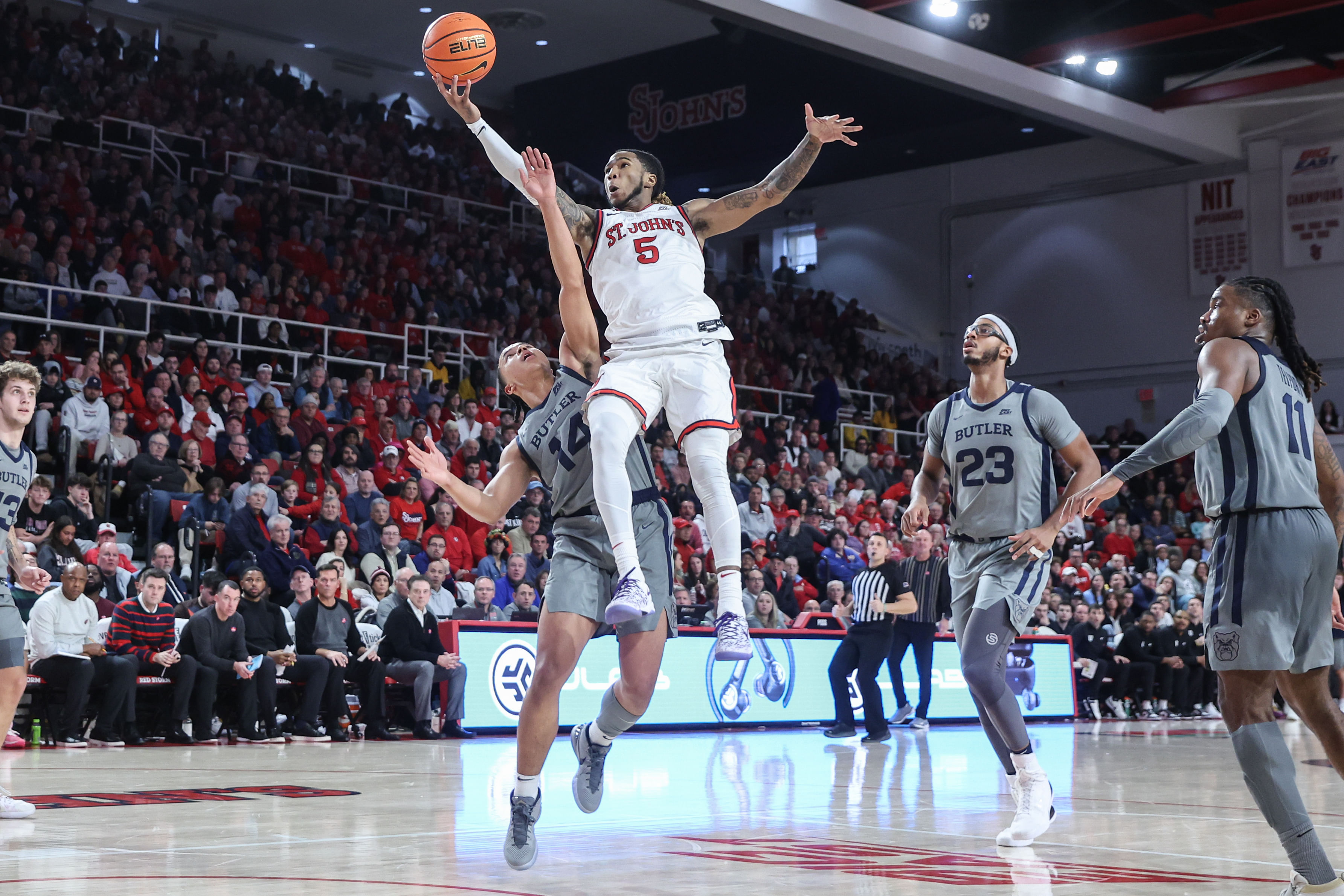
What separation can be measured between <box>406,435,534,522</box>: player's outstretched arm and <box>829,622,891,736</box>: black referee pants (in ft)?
24.0

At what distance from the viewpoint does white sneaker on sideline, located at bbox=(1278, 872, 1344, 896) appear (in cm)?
404

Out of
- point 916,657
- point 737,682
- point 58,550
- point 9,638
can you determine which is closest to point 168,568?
point 58,550

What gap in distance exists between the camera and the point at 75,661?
10.9 metres

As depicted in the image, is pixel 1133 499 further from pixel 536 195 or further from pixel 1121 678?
pixel 536 195

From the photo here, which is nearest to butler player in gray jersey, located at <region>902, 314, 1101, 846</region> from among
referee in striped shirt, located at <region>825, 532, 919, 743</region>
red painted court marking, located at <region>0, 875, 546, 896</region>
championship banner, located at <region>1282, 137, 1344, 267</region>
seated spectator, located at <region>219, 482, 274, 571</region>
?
red painted court marking, located at <region>0, 875, 546, 896</region>

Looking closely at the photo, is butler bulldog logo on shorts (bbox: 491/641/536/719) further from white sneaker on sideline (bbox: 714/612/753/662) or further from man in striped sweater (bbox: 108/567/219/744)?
white sneaker on sideline (bbox: 714/612/753/662)

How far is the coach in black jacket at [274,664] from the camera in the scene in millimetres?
11805

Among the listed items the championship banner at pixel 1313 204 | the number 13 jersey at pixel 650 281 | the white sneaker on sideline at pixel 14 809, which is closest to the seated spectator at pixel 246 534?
the white sneaker on sideline at pixel 14 809

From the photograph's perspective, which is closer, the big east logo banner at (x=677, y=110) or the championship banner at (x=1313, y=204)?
the big east logo banner at (x=677, y=110)

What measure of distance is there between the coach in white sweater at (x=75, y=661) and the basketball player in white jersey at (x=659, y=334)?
719 cm

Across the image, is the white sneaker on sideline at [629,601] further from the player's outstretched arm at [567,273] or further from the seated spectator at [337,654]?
the seated spectator at [337,654]

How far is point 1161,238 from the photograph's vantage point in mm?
28953

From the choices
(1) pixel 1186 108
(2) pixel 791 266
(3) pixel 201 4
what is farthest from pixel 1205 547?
(3) pixel 201 4

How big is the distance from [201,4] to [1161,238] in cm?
1964
